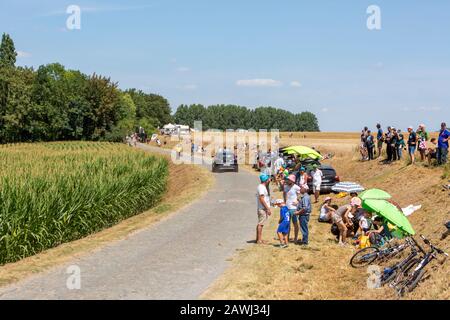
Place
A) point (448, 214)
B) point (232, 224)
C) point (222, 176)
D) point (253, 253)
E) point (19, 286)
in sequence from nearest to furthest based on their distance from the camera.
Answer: point (19, 286) → point (253, 253) → point (448, 214) → point (232, 224) → point (222, 176)

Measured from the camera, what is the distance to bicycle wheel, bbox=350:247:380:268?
12.9 metres

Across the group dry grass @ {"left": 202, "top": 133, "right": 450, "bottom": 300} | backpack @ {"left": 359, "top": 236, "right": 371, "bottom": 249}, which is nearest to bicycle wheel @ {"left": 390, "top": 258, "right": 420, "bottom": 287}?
dry grass @ {"left": 202, "top": 133, "right": 450, "bottom": 300}

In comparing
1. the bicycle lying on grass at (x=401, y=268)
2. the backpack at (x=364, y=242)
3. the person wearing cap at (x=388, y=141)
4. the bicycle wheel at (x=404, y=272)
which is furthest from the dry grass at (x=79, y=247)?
the person wearing cap at (x=388, y=141)

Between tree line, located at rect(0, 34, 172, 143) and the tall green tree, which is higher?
the tall green tree

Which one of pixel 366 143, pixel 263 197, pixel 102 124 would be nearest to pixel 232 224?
pixel 263 197

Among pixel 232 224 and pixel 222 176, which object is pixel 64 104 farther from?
pixel 232 224

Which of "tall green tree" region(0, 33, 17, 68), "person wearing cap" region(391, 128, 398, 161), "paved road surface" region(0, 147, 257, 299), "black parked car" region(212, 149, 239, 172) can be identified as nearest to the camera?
"paved road surface" region(0, 147, 257, 299)

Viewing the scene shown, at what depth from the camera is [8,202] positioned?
13.6 metres

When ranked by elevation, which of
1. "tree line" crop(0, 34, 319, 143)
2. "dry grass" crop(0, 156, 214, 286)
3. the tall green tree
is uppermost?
the tall green tree

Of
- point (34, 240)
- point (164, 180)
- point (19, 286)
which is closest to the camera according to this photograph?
point (19, 286)

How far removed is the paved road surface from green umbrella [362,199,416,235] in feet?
12.3

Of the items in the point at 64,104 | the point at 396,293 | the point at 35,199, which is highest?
the point at 64,104

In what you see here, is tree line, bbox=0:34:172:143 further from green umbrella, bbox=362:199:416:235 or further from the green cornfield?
green umbrella, bbox=362:199:416:235

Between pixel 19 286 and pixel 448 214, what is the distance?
13061 mm
